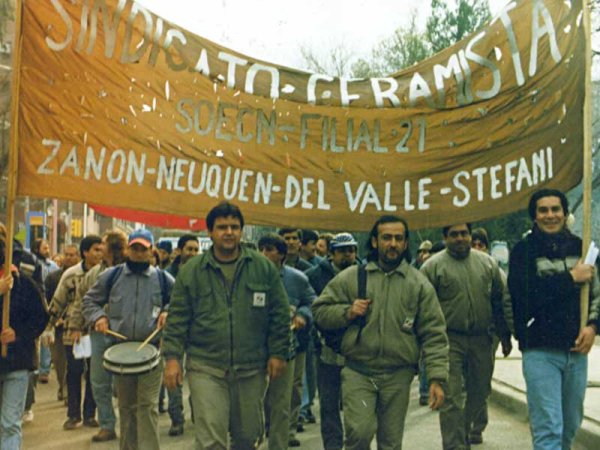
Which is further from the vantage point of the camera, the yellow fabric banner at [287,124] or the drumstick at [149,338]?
the drumstick at [149,338]

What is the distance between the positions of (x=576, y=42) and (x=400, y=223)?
6.05 ft

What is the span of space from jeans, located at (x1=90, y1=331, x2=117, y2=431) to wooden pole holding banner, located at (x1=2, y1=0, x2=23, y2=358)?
7.90 ft

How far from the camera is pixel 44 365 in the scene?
1486 centimetres

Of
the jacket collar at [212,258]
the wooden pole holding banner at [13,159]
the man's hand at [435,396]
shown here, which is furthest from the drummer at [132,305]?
the man's hand at [435,396]

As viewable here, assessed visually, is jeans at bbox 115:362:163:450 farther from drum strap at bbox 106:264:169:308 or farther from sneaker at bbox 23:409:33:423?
sneaker at bbox 23:409:33:423

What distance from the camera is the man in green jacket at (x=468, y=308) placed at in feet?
26.9

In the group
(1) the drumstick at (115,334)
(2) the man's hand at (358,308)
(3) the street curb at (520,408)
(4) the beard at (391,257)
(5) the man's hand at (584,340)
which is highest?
(4) the beard at (391,257)

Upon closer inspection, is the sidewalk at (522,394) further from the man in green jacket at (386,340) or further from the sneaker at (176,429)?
the sneaker at (176,429)

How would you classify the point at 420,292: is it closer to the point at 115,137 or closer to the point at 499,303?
the point at 499,303

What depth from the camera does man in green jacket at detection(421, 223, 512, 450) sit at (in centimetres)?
819

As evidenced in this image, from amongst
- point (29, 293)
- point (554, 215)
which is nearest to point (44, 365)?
point (29, 293)

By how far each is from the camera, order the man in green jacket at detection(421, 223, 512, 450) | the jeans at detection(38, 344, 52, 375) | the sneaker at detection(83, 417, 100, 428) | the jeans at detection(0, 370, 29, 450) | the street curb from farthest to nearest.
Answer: the jeans at detection(38, 344, 52, 375), the sneaker at detection(83, 417, 100, 428), the street curb, the man in green jacket at detection(421, 223, 512, 450), the jeans at detection(0, 370, 29, 450)

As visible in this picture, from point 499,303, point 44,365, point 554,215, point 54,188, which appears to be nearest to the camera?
point 554,215

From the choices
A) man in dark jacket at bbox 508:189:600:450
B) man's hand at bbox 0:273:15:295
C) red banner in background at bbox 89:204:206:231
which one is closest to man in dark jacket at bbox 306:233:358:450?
man in dark jacket at bbox 508:189:600:450
